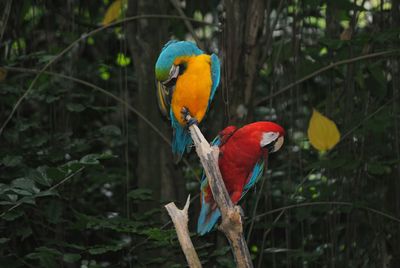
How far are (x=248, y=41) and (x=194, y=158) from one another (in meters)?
1.43

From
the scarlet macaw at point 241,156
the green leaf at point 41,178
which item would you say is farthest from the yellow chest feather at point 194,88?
the green leaf at point 41,178

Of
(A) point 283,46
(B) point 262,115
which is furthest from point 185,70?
(B) point 262,115

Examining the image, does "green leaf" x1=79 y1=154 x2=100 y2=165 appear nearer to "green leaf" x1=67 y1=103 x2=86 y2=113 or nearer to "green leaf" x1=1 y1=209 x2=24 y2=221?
"green leaf" x1=1 y1=209 x2=24 y2=221

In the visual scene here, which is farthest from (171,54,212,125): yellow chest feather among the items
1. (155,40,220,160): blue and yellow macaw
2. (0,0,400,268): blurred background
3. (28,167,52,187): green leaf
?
(28,167,52,187): green leaf

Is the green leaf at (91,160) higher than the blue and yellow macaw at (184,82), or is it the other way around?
the blue and yellow macaw at (184,82)

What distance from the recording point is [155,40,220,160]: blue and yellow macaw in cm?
235

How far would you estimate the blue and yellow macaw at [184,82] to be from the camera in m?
2.35

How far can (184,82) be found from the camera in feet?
8.16

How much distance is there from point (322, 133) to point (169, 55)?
0.72 meters

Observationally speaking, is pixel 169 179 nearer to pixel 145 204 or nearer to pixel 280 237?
pixel 145 204

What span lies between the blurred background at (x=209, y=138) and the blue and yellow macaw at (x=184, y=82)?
0.85 feet

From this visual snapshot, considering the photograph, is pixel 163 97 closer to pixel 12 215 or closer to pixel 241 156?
pixel 241 156

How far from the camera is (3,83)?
3539 mm

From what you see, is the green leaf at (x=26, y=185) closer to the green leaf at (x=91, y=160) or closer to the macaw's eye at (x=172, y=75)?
the green leaf at (x=91, y=160)
